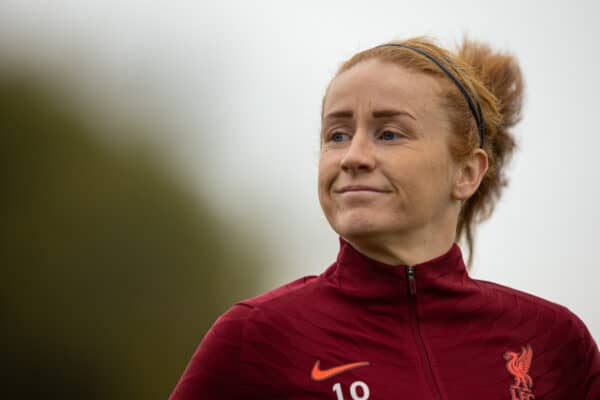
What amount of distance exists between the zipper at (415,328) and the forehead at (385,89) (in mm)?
570

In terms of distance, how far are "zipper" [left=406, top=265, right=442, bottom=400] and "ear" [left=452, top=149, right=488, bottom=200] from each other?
39 centimetres

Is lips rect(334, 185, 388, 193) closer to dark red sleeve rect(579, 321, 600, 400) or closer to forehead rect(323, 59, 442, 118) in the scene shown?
forehead rect(323, 59, 442, 118)

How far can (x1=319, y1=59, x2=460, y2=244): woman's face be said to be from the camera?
272 cm

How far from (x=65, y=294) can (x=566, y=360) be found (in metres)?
10.6

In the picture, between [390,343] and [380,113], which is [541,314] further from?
[380,113]

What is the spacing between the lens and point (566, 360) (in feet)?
9.68

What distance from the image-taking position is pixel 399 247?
2818 mm

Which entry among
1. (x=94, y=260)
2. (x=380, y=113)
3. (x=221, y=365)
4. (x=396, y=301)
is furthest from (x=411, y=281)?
(x=94, y=260)

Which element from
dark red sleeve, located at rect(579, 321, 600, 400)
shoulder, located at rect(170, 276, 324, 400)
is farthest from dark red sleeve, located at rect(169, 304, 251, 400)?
dark red sleeve, located at rect(579, 321, 600, 400)

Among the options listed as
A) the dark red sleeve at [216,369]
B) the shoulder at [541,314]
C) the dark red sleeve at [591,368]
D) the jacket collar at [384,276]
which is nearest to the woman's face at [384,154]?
the jacket collar at [384,276]

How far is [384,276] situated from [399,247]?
12 cm

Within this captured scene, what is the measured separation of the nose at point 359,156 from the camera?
2691 mm

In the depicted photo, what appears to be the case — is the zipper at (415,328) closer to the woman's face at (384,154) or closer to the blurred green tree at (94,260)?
the woman's face at (384,154)

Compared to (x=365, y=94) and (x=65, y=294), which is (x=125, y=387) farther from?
(x=365, y=94)
